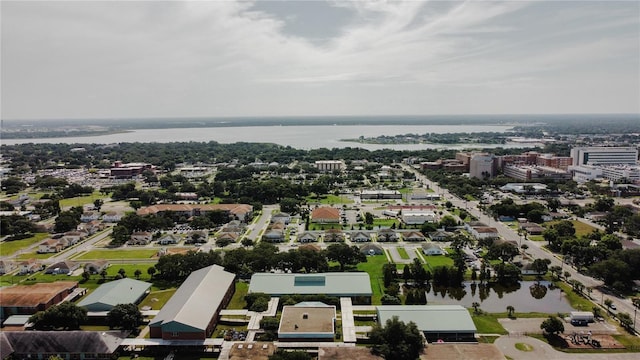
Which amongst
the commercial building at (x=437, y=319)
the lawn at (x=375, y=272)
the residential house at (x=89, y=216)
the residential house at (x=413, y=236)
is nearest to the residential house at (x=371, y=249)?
the lawn at (x=375, y=272)

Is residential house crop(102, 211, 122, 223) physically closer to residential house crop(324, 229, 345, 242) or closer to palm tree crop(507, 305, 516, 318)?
residential house crop(324, 229, 345, 242)

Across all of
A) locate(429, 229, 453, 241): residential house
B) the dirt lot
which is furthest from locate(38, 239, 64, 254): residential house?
locate(429, 229, 453, 241): residential house

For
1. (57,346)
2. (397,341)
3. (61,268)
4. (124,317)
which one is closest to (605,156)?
(397,341)

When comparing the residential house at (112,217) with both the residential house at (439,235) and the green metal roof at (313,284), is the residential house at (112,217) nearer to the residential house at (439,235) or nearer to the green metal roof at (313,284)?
the green metal roof at (313,284)

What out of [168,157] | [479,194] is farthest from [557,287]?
[168,157]

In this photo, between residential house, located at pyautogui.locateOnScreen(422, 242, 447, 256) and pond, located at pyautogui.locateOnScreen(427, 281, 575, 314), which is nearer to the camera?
pond, located at pyautogui.locateOnScreen(427, 281, 575, 314)

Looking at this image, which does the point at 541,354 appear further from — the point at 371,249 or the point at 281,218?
the point at 281,218
